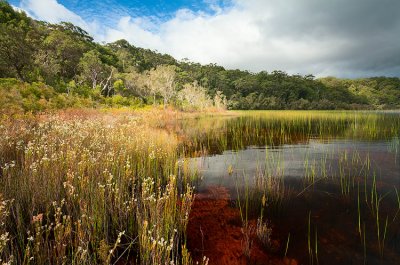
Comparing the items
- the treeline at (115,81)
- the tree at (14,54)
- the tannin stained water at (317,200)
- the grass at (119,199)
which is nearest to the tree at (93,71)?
the treeline at (115,81)

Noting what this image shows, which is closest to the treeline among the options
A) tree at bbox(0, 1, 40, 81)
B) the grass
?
tree at bbox(0, 1, 40, 81)

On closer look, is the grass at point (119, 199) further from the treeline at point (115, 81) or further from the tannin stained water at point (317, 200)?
the treeline at point (115, 81)

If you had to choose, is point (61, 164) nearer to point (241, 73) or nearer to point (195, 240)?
point (195, 240)

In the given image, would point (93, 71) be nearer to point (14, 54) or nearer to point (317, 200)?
point (14, 54)

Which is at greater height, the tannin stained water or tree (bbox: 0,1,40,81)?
tree (bbox: 0,1,40,81)

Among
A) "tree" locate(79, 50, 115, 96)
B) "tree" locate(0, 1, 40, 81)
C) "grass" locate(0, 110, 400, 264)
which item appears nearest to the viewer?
"grass" locate(0, 110, 400, 264)

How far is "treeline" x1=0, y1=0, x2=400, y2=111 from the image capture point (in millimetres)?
25844

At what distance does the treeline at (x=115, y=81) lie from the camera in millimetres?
25844

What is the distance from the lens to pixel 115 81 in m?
56.2

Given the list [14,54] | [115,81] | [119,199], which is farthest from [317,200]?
[115,81]

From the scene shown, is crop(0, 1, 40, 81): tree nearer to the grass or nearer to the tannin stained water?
the grass

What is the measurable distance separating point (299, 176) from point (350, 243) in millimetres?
4278

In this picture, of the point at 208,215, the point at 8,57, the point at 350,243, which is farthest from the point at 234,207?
the point at 8,57

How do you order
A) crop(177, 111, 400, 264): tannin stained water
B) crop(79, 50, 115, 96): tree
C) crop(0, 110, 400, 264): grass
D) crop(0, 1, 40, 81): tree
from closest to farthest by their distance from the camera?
1. crop(0, 110, 400, 264): grass
2. crop(177, 111, 400, 264): tannin stained water
3. crop(0, 1, 40, 81): tree
4. crop(79, 50, 115, 96): tree
